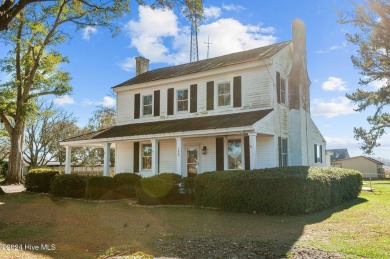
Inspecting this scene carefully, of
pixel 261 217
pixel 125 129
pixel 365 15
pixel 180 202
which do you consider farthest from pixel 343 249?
pixel 365 15

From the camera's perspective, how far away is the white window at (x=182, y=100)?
18719 mm

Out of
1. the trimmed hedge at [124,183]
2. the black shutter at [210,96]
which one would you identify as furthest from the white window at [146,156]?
the black shutter at [210,96]

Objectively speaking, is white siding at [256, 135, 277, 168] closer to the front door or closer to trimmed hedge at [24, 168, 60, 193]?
the front door

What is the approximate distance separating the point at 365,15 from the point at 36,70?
2188 cm

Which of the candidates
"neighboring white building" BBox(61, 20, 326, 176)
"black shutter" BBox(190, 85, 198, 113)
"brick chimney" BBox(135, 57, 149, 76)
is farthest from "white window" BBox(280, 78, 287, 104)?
"brick chimney" BBox(135, 57, 149, 76)

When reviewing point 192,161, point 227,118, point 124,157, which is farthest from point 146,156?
point 227,118

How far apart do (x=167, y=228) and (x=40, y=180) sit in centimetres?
1135

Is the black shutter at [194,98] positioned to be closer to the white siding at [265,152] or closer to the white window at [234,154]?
the white window at [234,154]

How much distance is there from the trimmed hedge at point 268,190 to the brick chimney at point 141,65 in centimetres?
1426

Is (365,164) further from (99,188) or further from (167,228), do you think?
(167,228)

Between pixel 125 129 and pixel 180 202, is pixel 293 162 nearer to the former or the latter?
pixel 180 202

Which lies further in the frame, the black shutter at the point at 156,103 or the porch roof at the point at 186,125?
the black shutter at the point at 156,103

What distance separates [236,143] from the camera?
52.9ft

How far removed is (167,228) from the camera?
8.67 metres
